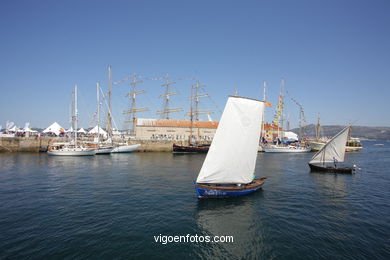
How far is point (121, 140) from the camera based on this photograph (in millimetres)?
80812

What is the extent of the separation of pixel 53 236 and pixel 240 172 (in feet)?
60.2

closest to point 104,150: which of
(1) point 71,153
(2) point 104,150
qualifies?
(2) point 104,150

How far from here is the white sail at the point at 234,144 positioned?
71.1ft

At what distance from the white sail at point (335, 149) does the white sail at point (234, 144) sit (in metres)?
23.9

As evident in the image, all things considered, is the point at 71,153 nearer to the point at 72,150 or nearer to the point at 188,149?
the point at 72,150

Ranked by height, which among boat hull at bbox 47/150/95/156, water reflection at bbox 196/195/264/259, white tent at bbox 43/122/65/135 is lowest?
water reflection at bbox 196/195/264/259

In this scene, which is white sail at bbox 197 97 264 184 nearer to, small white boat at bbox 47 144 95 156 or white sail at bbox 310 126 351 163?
white sail at bbox 310 126 351 163

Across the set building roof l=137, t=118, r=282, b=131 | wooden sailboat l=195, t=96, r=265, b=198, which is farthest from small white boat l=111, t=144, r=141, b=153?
wooden sailboat l=195, t=96, r=265, b=198

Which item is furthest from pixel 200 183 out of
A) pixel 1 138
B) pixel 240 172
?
pixel 1 138

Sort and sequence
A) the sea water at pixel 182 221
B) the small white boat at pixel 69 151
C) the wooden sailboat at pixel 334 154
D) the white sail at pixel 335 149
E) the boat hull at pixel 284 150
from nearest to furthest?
1. the sea water at pixel 182 221
2. the white sail at pixel 335 149
3. the wooden sailboat at pixel 334 154
4. the small white boat at pixel 69 151
5. the boat hull at pixel 284 150

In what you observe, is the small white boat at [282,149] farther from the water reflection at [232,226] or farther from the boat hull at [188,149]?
the water reflection at [232,226]

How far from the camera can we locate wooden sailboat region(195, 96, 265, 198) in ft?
71.1

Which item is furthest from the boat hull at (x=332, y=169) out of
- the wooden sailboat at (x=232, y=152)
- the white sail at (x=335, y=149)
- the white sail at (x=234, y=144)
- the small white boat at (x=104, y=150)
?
the small white boat at (x=104, y=150)

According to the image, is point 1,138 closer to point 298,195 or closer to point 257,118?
point 257,118
